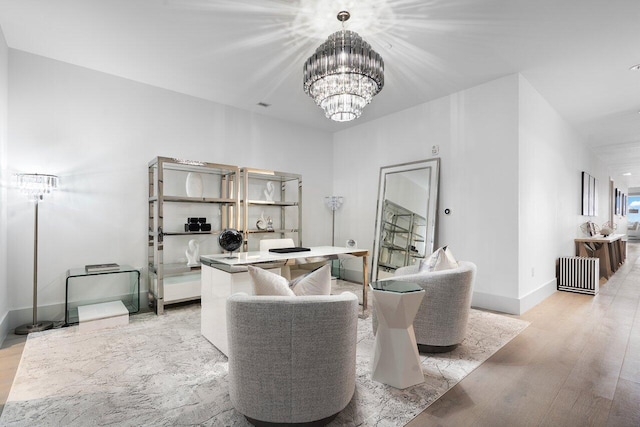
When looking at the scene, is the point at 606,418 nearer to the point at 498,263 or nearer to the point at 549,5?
the point at 498,263

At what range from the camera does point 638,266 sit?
276 inches

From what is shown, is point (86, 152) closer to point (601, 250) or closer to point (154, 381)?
point (154, 381)

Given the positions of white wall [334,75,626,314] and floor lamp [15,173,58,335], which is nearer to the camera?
floor lamp [15,173,58,335]

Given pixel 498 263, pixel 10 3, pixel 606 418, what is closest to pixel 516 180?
pixel 498 263

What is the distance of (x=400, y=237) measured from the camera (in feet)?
15.4

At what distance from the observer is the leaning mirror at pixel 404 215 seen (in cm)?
438

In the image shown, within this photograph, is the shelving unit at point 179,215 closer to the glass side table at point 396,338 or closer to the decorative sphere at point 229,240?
the decorative sphere at point 229,240

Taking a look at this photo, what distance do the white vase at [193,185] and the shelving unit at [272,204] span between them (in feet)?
2.03

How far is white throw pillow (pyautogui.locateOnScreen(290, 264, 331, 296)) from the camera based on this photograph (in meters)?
1.92

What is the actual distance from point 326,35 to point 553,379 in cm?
326

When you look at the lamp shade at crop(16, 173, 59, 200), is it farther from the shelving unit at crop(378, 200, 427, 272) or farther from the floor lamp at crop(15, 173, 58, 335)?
the shelving unit at crop(378, 200, 427, 272)

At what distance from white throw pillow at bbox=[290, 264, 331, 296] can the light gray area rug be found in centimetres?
69

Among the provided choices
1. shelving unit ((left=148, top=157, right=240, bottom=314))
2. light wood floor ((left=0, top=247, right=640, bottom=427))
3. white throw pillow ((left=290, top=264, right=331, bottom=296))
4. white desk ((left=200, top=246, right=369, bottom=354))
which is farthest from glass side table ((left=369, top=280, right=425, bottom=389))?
shelving unit ((left=148, top=157, right=240, bottom=314))

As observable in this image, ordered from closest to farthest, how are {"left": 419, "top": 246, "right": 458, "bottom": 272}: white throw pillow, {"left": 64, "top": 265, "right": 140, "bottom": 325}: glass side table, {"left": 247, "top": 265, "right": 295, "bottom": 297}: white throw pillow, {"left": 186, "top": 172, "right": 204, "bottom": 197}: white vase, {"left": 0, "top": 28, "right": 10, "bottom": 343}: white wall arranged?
{"left": 247, "top": 265, "right": 295, "bottom": 297}: white throw pillow
{"left": 419, "top": 246, "right": 458, "bottom": 272}: white throw pillow
{"left": 0, "top": 28, "right": 10, "bottom": 343}: white wall
{"left": 64, "top": 265, "right": 140, "bottom": 325}: glass side table
{"left": 186, "top": 172, "right": 204, "bottom": 197}: white vase
